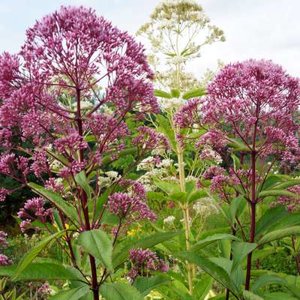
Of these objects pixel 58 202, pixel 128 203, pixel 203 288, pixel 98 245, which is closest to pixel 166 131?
pixel 203 288

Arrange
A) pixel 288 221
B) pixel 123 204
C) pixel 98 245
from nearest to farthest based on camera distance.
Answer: pixel 98 245 → pixel 123 204 → pixel 288 221

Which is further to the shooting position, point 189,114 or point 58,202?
point 189,114

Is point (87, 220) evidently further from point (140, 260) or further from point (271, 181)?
point (271, 181)

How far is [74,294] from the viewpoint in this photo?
2.65m

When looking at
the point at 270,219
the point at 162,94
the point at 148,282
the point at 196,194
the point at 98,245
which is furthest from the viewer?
the point at 162,94

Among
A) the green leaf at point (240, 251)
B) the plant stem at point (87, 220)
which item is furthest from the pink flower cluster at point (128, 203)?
the green leaf at point (240, 251)

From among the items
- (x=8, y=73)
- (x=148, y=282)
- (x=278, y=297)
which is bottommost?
(x=278, y=297)

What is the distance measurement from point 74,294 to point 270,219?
1.42m

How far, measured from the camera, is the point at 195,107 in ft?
12.5

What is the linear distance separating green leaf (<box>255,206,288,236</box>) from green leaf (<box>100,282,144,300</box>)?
116 cm

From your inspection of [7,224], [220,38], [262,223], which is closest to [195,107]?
[262,223]

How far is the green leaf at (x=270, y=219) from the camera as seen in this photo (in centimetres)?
339

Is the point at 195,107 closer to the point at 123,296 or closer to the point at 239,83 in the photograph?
the point at 239,83

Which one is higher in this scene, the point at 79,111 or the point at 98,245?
the point at 79,111
